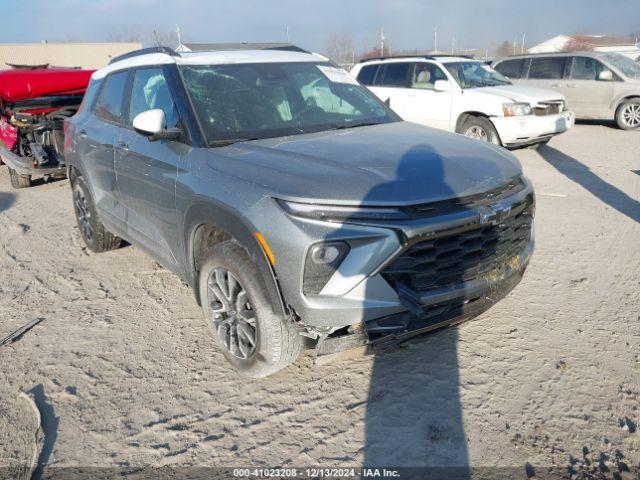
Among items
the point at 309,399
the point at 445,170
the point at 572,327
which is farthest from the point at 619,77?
the point at 309,399

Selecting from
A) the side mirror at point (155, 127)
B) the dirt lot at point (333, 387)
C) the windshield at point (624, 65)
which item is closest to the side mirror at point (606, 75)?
the windshield at point (624, 65)

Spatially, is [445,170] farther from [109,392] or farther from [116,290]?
[116,290]

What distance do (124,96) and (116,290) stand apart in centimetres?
165

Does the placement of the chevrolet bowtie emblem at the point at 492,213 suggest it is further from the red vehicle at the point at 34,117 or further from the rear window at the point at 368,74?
the rear window at the point at 368,74

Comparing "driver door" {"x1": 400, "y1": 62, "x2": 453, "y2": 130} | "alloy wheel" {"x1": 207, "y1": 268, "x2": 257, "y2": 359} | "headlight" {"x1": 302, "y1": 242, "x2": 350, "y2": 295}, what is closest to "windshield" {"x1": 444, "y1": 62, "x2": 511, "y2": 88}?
"driver door" {"x1": 400, "y1": 62, "x2": 453, "y2": 130}

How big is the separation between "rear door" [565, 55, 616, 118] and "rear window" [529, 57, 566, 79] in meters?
0.25

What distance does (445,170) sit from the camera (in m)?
2.90

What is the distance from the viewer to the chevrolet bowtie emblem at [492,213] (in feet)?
8.98

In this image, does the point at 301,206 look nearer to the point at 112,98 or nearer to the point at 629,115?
the point at 112,98

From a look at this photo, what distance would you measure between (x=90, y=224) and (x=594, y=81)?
12.0 m

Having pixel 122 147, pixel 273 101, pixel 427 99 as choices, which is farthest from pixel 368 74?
pixel 122 147

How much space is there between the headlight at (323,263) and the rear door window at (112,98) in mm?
2658

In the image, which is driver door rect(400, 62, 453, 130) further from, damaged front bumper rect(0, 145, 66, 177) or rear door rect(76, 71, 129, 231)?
rear door rect(76, 71, 129, 231)

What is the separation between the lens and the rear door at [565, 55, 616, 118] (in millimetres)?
12484
